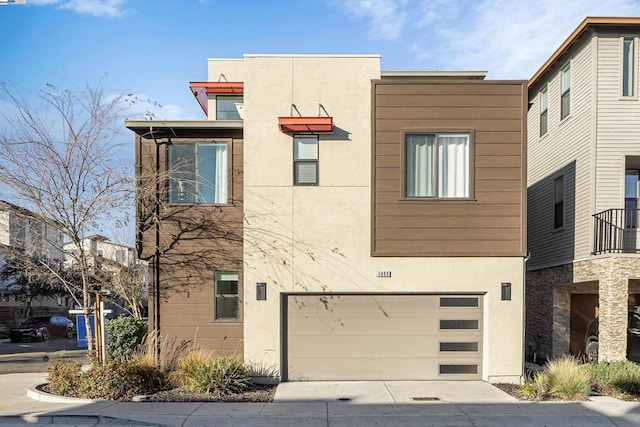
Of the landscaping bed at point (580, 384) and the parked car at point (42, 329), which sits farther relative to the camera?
the parked car at point (42, 329)

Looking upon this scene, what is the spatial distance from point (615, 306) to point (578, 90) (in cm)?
564

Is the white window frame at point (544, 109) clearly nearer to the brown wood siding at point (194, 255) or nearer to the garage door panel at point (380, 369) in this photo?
the garage door panel at point (380, 369)

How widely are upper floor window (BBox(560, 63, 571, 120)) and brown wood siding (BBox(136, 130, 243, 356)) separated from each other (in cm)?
902

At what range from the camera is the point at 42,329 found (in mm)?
23516

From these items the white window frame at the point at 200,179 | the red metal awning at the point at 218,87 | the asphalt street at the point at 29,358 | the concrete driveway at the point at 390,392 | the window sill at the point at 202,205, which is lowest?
the asphalt street at the point at 29,358

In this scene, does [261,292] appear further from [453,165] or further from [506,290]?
[506,290]

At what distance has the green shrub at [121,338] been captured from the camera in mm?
10625

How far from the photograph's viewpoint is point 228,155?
1084 centimetres

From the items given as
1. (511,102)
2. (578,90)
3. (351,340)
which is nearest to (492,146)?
(511,102)

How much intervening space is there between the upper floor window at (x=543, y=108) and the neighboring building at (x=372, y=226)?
5.25m

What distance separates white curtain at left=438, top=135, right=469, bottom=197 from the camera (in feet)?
34.3

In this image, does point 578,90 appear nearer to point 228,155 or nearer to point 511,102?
point 511,102

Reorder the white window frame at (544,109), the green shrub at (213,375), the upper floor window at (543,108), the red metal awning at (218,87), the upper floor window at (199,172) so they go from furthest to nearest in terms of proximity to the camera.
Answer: the upper floor window at (543,108), the white window frame at (544,109), the red metal awning at (218,87), the upper floor window at (199,172), the green shrub at (213,375)

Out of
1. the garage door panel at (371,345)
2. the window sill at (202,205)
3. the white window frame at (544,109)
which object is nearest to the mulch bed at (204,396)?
the garage door panel at (371,345)
